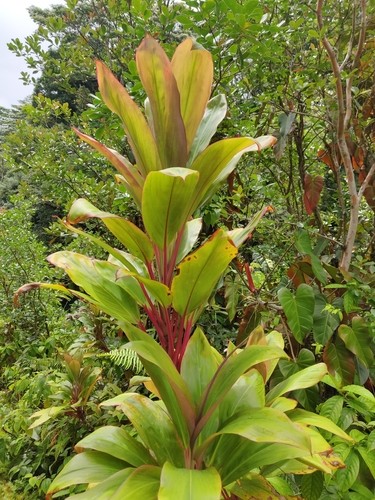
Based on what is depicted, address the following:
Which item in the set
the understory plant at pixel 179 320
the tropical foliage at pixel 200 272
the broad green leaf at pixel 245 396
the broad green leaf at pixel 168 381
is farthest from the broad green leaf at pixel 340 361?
the broad green leaf at pixel 168 381

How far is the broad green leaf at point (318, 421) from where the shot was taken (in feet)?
3.26

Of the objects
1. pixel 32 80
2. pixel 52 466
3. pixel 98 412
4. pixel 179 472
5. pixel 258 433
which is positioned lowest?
pixel 52 466

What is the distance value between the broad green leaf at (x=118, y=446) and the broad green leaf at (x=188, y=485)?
209mm

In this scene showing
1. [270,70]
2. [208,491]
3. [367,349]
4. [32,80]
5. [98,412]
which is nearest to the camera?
[208,491]

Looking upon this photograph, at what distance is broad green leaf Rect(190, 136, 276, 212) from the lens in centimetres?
98

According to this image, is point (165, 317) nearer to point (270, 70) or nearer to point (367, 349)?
point (367, 349)

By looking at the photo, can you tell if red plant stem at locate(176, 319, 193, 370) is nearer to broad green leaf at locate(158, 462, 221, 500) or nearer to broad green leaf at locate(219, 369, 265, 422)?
broad green leaf at locate(219, 369, 265, 422)

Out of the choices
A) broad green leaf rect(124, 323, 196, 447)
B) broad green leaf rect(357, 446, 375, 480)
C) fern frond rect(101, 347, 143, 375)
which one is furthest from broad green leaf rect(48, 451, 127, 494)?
fern frond rect(101, 347, 143, 375)

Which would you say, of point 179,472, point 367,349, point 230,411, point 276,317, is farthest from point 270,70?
point 179,472

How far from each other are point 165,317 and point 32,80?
10.1ft

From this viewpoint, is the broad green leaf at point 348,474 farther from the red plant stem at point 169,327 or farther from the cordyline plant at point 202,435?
the red plant stem at point 169,327

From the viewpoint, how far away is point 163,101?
100cm

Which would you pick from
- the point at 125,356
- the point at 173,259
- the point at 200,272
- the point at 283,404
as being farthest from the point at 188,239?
the point at 125,356

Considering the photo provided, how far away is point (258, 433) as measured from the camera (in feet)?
2.78
